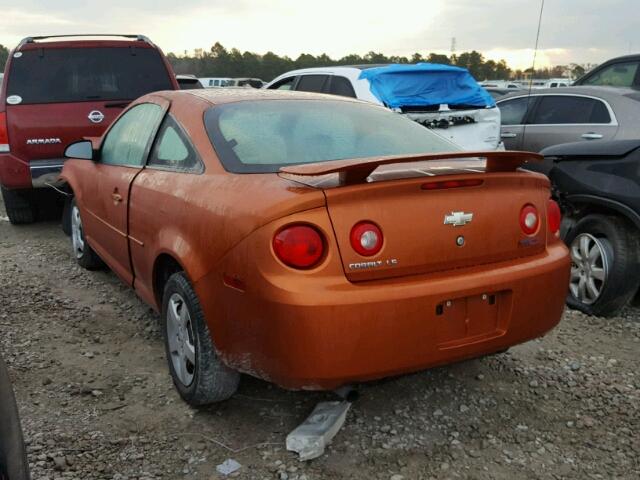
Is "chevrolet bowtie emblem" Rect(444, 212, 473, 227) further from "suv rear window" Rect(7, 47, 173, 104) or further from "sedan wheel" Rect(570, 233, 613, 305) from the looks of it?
"suv rear window" Rect(7, 47, 173, 104)

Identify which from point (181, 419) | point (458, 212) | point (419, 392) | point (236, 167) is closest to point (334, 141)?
point (236, 167)

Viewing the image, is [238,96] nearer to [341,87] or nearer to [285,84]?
[341,87]

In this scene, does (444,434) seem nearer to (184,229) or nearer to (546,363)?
(546,363)

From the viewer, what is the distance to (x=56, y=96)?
21.7 feet

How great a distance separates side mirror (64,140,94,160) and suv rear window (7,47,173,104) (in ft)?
7.37

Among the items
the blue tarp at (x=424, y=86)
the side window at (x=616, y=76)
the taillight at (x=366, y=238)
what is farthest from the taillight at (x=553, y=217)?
the side window at (x=616, y=76)

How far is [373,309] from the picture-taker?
2.41 meters

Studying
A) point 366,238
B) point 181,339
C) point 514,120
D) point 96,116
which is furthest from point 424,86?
point 366,238

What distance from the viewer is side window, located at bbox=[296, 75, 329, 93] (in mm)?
8156

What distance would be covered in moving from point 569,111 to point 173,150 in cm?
537

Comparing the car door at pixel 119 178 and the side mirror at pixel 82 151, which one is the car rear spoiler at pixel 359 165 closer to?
the car door at pixel 119 178

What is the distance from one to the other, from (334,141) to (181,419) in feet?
5.10

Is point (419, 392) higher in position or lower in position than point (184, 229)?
lower

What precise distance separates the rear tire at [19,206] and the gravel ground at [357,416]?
3314mm
